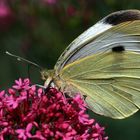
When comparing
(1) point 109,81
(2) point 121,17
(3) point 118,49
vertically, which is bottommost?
(1) point 109,81

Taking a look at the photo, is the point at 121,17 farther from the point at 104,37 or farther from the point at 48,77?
the point at 48,77

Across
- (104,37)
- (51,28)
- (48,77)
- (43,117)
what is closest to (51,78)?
(48,77)

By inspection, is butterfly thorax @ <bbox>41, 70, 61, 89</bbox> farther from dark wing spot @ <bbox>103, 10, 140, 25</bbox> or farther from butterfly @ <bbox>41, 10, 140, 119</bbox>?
dark wing spot @ <bbox>103, 10, 140, 25</bbox>

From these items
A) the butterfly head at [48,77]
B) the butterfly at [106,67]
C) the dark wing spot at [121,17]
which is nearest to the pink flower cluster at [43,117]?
the butterfly head at [48,77]

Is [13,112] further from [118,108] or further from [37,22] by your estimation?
Answer: [37,22]

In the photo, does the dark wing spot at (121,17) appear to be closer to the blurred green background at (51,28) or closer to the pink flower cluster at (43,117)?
the pink flower cluster at (43,117)

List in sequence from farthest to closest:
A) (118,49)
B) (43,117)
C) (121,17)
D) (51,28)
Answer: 1. (51,28)
2. (118,49)
3. (121,17)
4. (43,117)
